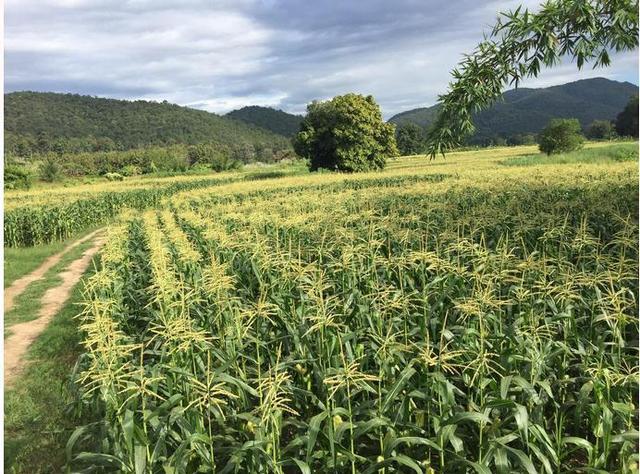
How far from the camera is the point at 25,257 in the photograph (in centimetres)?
1638

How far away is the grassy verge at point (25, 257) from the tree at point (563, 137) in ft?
132

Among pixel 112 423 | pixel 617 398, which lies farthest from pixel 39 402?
pixel 617 398

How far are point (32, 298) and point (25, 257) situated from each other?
6.60m

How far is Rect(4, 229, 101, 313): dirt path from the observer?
35.4 ft

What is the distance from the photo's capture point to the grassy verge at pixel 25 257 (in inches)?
537

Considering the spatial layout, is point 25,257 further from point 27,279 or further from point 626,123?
point 626,123

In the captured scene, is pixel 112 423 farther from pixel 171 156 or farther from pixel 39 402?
pixel 171 156

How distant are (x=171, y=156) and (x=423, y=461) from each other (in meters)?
87.7

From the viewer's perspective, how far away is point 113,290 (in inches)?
280

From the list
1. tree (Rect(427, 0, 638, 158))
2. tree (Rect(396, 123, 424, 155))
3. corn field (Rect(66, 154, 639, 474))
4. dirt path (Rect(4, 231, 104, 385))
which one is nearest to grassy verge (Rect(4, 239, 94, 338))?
dirt path (Rect(4, 231, 104, 385))

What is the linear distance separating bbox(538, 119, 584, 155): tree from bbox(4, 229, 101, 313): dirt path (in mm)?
40912

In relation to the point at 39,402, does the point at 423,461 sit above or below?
above

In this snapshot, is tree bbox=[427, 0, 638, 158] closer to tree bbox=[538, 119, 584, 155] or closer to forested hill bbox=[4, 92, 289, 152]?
tree bbox=[538, 119, 584, 155]

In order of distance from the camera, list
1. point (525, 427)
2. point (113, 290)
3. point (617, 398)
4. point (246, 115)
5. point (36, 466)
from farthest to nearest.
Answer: point (246, 115) → point (113, 290) → point (36, 466) → point (617, 398) → point (525, 427)
